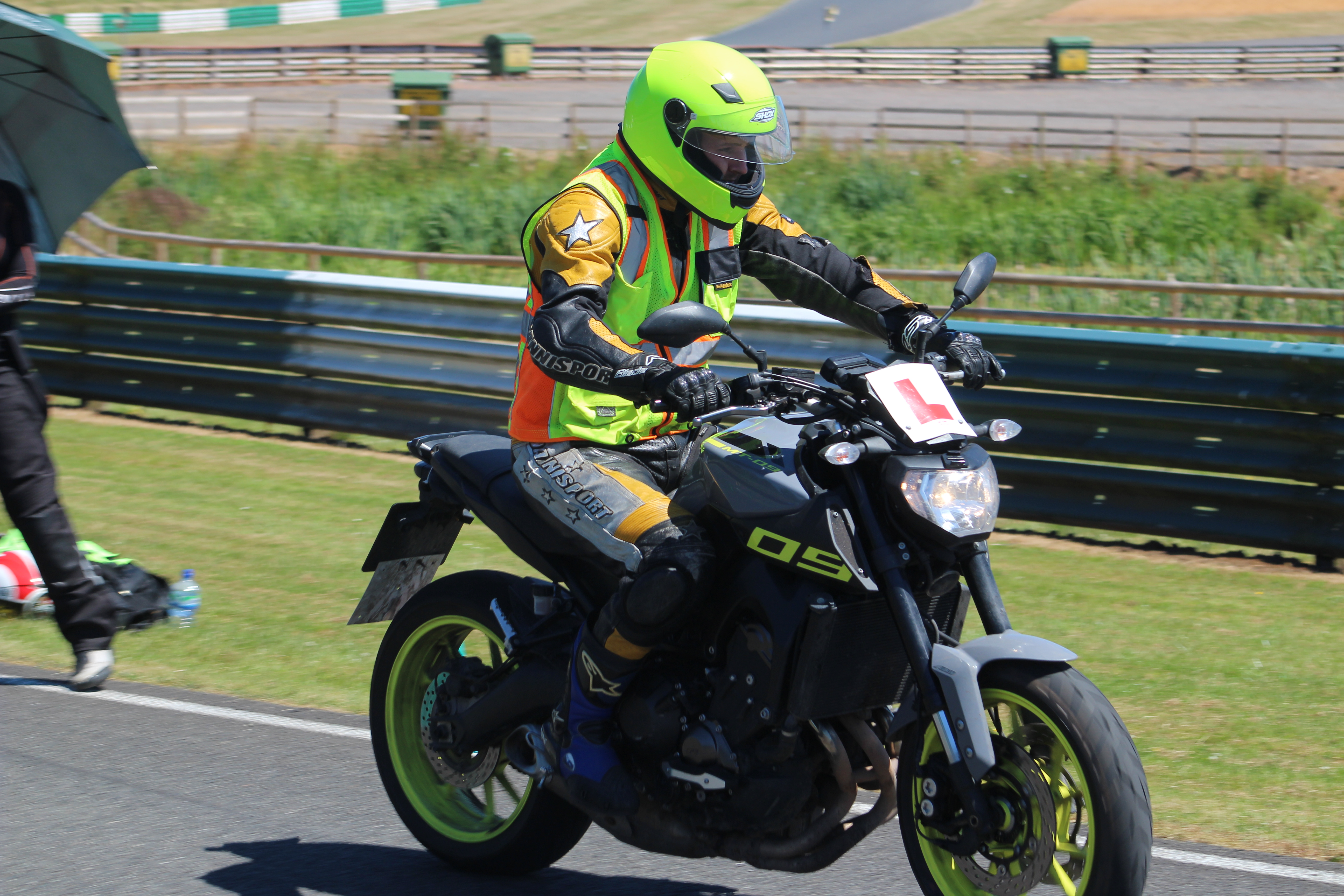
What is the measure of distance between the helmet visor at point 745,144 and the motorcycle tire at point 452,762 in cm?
133

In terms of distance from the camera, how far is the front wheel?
3.32m

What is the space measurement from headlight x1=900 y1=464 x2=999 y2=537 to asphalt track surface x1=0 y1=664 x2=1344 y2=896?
128 centimetres

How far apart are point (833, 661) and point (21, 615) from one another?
503cm

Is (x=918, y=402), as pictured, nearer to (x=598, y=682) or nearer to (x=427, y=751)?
(x=598, y=682)

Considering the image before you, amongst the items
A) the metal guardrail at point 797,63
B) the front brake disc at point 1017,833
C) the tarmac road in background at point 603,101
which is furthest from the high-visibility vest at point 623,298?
the metal guardrail at point 797,63

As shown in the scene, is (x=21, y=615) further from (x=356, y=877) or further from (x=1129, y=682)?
(x=1129, y=682)

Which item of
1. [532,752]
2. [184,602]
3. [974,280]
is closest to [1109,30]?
[184,602]

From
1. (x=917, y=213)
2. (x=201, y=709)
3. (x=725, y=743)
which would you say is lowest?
(x=917, y=213)

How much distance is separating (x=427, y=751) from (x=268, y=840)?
54 cm

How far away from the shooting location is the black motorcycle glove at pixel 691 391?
3.71 meters

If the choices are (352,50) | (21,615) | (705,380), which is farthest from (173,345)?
(352,50)

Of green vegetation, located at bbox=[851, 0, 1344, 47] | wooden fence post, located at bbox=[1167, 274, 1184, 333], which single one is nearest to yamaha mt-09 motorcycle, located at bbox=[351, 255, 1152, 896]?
wooden fence post, located at bbox=[1167, 274, 1184, 333]

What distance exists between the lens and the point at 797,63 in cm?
4541

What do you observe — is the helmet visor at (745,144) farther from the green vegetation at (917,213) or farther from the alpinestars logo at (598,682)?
the green vegetation at (917,213)
